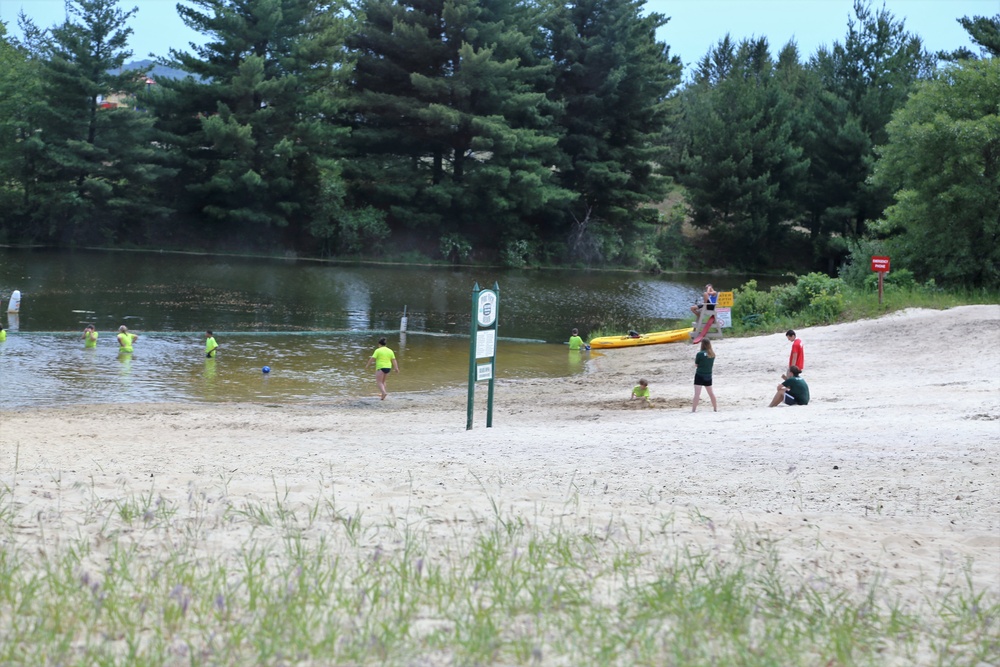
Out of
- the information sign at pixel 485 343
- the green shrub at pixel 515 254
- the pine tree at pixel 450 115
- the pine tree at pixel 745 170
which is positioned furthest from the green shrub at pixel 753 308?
the pine tree at pixel 745 170

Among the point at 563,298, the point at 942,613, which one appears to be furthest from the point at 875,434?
the point at 563,298

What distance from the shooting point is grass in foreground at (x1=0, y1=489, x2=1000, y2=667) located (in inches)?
207

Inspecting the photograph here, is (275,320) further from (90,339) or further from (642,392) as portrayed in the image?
(642,392)

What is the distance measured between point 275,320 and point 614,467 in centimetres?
2769

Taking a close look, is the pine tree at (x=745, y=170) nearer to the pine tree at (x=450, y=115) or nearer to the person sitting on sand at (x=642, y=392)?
the pine tree at (x=450, y=115)

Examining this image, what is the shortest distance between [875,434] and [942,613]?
6157mm

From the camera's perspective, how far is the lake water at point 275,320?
23.6 meters

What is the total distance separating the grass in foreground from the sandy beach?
289 mm

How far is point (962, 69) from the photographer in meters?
36.8

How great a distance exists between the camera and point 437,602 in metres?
5.87

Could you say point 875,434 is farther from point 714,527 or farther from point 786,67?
point 786,67

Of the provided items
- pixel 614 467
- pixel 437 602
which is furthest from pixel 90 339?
pixel 437 602

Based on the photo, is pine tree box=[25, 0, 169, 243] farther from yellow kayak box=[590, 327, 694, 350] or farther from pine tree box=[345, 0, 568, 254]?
yellow kayak box=[590, 327, 694, 350]

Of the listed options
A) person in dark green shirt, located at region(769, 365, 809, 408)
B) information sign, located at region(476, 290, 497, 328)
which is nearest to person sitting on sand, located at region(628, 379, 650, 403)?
person in dark green shirt, located at region(769, 365, 809, 408)
